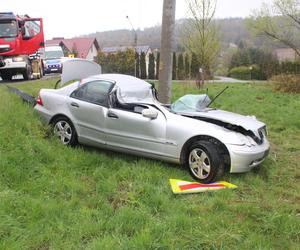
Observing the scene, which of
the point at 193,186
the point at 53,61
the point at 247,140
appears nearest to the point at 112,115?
the point at 193,186

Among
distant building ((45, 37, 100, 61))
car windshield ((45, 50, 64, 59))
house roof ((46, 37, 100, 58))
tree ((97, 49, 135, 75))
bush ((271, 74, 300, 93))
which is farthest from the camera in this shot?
house roof ((46, 37, 100, 58))

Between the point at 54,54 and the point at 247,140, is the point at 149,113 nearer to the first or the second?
the point at 247,140

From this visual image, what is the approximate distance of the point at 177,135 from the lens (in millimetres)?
5926

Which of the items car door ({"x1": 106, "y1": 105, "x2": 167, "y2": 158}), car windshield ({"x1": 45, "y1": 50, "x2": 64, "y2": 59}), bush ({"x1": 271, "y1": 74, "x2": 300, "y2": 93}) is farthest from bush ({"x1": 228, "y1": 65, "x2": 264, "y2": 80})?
car door ({"x1": 106, "y1": 105, "x2": 167, "y2": 158})

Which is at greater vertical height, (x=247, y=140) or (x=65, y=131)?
(x=247, y=140)

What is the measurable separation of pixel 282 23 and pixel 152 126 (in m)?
20.0

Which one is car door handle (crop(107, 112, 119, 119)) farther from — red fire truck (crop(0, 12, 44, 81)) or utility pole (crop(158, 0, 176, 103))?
red fire truck (crop(0, 12, 44, 81))

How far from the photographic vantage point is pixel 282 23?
2358cm

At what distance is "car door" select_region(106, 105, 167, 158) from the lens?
6094 mm

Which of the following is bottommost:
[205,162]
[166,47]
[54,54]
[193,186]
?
[54,54]

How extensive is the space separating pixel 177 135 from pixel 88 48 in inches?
2424

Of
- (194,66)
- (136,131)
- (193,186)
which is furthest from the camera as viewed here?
(194,66)

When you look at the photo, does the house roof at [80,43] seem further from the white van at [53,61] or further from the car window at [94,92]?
the car window at [94,92]

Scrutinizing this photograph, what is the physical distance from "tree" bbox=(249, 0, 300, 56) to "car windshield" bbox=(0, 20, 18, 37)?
14.0 m
